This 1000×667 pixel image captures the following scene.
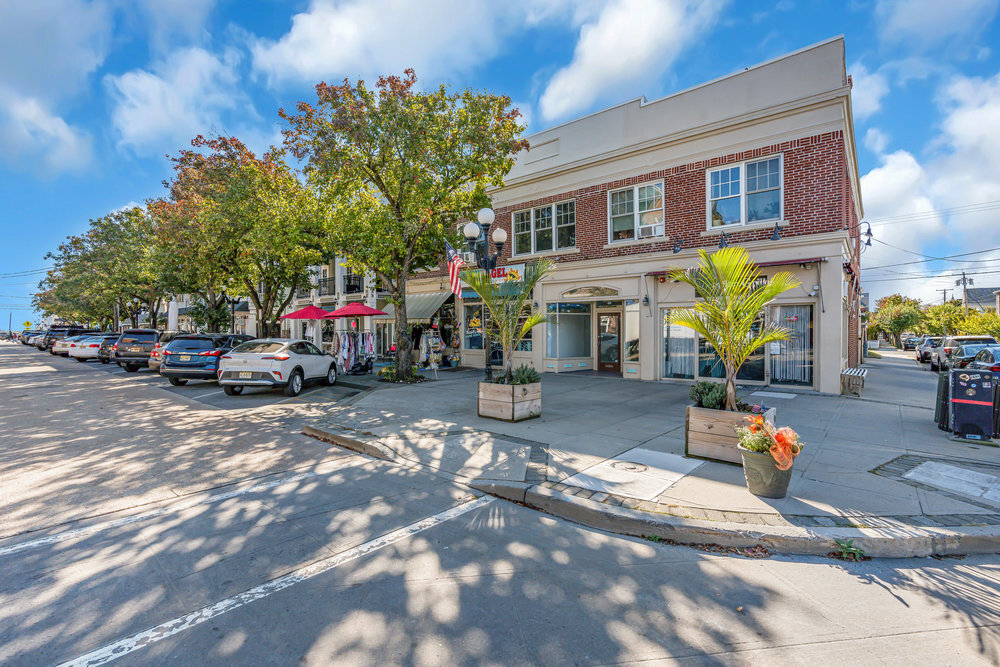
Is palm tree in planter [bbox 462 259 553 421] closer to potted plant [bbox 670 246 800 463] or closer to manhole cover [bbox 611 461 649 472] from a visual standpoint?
manhole cover [bbox 611 461 649 472]

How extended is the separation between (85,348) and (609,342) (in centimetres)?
2900

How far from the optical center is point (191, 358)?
14.4 meters

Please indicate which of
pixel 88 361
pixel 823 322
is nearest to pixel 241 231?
pixel 88 361

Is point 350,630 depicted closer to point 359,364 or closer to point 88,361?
point 359,364

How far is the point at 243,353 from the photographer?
12.3 metres

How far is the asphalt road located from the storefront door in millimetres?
12765

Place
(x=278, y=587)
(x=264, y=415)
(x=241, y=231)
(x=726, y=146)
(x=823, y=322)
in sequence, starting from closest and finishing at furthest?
(x=278, y=587), (x=264, y=415), (x=823, y=322), (x=726, y=146), (x=241, y=231)

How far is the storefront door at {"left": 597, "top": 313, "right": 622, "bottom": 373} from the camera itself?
682 inches

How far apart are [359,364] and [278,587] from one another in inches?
568

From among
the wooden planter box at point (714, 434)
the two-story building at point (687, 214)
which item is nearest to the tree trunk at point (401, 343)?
the two-story building at point (687, 214)

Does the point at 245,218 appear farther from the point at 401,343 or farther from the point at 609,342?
the point at 609,342

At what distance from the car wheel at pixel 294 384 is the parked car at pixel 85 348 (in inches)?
805

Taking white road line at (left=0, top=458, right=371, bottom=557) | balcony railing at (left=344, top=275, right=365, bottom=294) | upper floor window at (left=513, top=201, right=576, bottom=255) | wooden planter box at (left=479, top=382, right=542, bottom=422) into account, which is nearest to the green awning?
upper floor window at (left=513, top=201, right=576, bottom=255)

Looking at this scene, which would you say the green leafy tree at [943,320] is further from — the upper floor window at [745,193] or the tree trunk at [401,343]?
the tree trunk at [401,343]
